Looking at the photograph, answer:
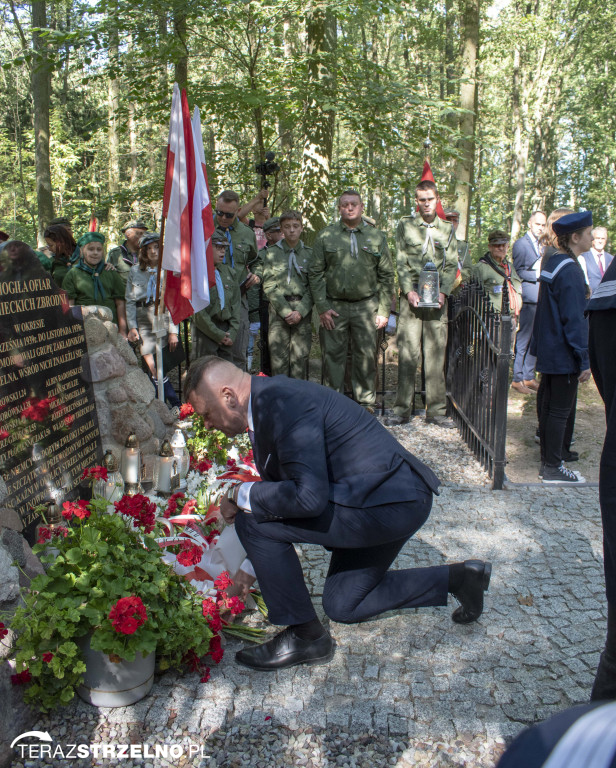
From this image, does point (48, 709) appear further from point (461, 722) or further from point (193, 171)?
point (193, 171)

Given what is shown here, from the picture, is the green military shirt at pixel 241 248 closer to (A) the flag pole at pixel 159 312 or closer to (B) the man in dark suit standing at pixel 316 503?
(A) the flag pole at pixel 159 312

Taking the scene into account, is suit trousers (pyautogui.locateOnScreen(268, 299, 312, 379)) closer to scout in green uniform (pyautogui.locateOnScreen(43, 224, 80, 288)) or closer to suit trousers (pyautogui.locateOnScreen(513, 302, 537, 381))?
scout in green uniform (pyautogui.locateOnScreen(43, 224, 80, 288))

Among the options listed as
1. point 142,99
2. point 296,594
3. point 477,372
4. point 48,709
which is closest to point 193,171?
point 477,372

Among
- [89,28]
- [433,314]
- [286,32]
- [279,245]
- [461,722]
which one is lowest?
[461,722]

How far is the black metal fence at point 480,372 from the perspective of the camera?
537cm

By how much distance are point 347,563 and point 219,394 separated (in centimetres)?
98

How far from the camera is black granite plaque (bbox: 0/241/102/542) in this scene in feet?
11.6

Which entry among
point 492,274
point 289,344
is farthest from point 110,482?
point 492,274

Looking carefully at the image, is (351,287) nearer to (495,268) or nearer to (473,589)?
(495,268)

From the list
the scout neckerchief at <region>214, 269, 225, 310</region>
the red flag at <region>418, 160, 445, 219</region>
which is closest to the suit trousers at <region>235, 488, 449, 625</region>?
the scout neckerchief at <region>214, 269, 225, 310</region>

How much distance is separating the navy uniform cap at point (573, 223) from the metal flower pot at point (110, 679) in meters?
4.10

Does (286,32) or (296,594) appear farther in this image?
(286,32)

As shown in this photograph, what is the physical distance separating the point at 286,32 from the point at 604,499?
1200 centimetres

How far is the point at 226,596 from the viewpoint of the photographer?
3.37m
